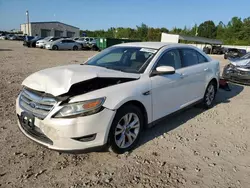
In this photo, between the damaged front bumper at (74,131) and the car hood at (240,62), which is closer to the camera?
the damaged front bumper at (74,131)

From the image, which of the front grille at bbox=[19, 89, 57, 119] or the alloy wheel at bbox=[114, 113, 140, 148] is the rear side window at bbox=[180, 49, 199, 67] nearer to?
the alloy wheel at bbox=[114, 113, 140, 148]

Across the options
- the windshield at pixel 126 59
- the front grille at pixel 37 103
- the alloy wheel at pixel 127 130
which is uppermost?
the windshield at pixel 126 59

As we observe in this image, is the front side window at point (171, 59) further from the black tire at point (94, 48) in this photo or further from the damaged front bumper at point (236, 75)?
the black tire at point (94, 48)

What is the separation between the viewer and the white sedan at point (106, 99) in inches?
110

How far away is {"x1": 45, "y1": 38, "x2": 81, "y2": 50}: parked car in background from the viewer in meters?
26.8

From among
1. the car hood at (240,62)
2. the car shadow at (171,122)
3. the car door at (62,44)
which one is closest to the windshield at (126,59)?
the car shadow at (171,122)

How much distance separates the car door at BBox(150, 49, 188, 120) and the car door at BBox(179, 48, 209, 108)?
5.2 inches

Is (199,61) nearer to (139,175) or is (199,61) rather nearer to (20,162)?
(139,175)

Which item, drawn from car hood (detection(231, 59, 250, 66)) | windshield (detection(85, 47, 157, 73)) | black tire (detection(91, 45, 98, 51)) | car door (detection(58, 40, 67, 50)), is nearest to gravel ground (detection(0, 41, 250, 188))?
windshield (detection(85, 47, 157, 73))

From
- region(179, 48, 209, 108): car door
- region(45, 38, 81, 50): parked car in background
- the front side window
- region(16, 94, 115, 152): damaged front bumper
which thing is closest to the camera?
region(16, 94, 115, 152): damaged front bumper

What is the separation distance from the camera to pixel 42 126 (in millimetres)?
2844

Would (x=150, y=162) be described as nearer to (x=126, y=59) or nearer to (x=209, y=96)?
(x=126, y=59)

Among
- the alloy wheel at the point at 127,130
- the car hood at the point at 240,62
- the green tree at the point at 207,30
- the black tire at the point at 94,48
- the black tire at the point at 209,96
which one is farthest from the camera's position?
the green tree at the point at 207,30

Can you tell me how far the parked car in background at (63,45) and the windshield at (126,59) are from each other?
79.0 feet
